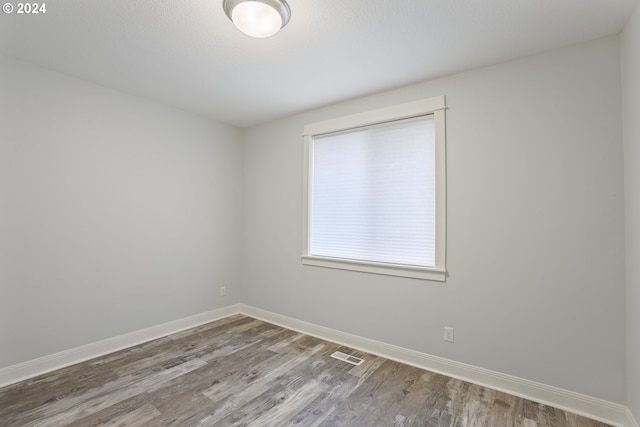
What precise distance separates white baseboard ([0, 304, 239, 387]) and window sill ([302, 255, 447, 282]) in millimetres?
1554

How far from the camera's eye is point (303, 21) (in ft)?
6.40

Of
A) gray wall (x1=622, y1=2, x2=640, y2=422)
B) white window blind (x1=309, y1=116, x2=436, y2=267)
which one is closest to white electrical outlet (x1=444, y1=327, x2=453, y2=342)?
white window blind (x1=309, y1=116, x2=436, y2=267)

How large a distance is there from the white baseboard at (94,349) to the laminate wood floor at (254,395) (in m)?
0.10

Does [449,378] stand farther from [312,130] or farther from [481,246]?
[312,130]

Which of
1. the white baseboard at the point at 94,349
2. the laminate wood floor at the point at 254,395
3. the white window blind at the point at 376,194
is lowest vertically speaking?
the laminate wood floor at the point at 254,395

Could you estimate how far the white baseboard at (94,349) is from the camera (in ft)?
7.79

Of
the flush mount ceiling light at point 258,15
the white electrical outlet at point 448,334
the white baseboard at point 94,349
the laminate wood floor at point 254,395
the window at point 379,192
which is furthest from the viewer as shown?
the window at point 379,192

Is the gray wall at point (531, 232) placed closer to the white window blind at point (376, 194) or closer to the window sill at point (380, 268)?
the window sill at point (380, 268)

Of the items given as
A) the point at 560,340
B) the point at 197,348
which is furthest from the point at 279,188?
the point at 560,340

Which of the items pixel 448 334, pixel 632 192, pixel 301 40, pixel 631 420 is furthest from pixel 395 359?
pixel 301 40

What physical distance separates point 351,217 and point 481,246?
1.30 meters

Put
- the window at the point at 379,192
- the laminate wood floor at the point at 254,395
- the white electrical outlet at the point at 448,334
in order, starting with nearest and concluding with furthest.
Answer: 1. the laminate wood floor at the point at 254,395
2. the white electrical outlet at the point at 448,334
3. the window at the point at 379,192

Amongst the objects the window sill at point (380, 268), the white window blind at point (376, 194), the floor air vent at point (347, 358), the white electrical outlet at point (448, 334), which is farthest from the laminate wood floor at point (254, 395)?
the white window blind at point (376, 194)

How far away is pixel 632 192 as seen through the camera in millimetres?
1830
